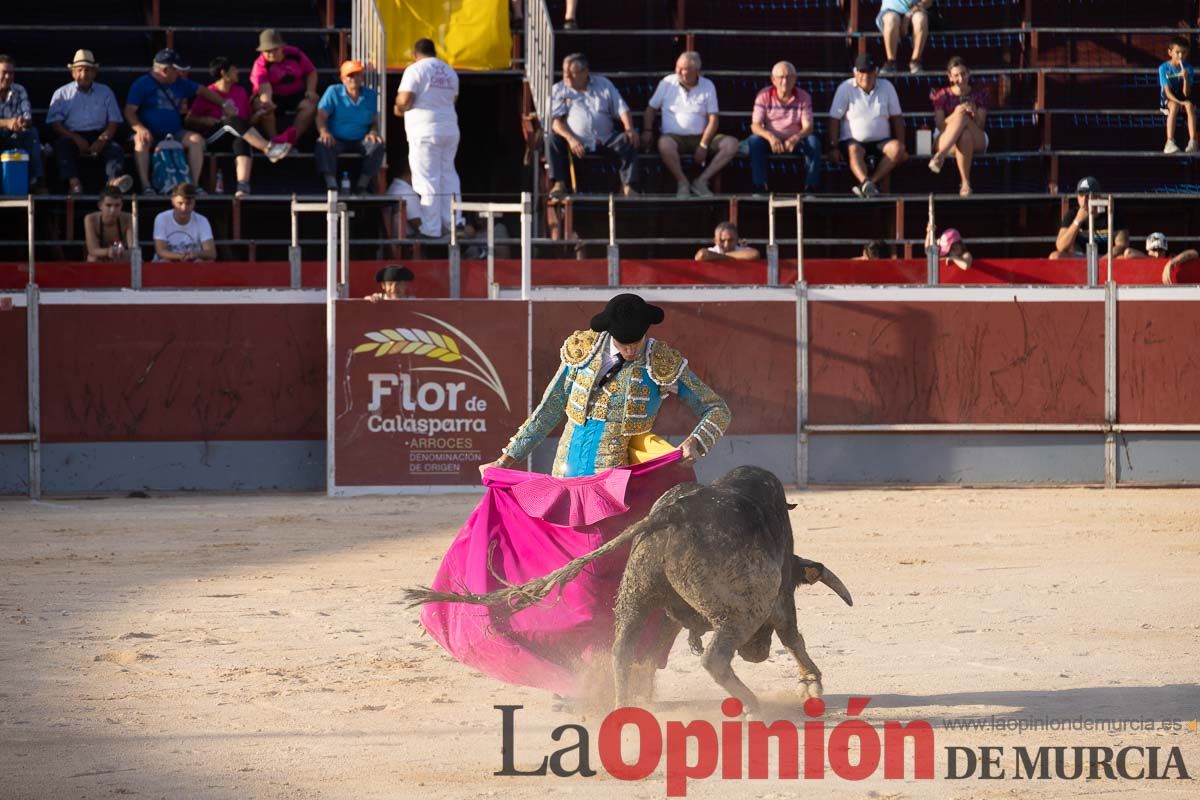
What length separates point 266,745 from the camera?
4676 mm

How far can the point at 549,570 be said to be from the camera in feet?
17.0

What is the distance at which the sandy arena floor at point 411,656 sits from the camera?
173 inches

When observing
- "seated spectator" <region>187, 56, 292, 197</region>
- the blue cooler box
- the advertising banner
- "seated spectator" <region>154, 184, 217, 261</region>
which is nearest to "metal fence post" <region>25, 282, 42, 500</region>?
"seated spectator" <region>154, 184, 217, 261</region>

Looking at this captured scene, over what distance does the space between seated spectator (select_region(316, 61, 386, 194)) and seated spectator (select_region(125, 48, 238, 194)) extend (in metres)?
0.70

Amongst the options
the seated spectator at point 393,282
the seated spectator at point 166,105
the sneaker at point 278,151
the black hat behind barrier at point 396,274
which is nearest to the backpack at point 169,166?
the seated spectator at point 166,105

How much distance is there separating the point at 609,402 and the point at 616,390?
43mm

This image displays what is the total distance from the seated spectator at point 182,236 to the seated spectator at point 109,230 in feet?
0.69

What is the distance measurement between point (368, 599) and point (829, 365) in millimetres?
5174

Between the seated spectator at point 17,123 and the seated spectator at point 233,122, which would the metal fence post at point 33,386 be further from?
the seated spectator at point 233,122

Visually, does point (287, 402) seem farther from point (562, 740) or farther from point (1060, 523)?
point (562, 740)

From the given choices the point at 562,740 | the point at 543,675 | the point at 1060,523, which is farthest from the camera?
the point at 1060,523

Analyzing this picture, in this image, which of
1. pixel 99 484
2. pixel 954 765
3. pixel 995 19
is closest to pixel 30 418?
pixel 99 484

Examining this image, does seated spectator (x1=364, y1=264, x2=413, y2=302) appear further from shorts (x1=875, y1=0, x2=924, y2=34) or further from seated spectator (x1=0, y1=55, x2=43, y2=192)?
shorts (x1=875, y1=0, x2=924, y2=34)

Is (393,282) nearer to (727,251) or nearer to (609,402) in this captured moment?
(727,251)
